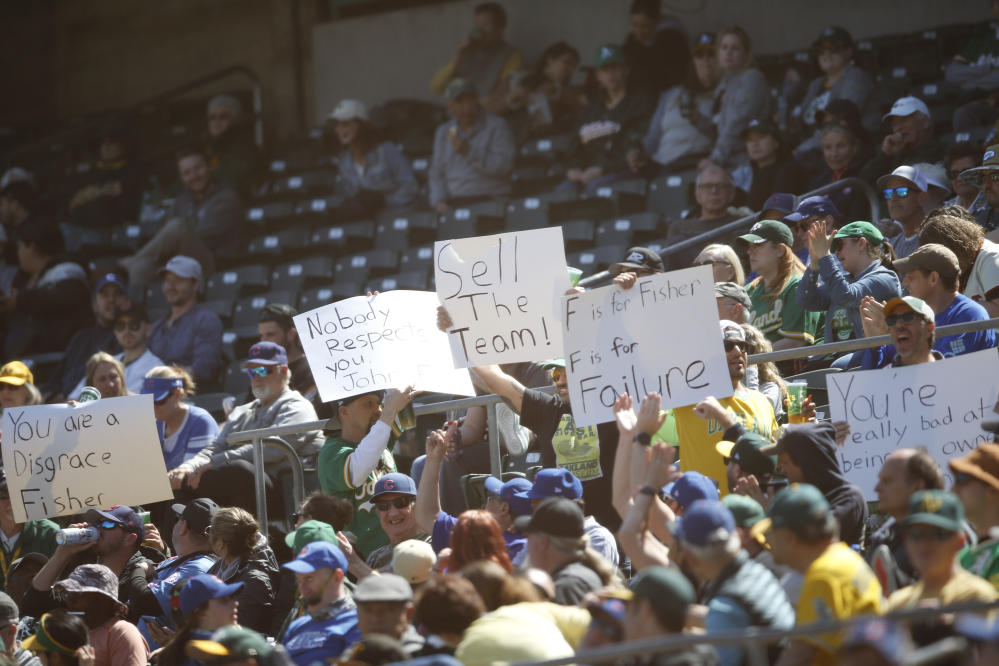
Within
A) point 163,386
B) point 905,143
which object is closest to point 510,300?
point 163,386

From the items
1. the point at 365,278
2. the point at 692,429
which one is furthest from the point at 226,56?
the point at 692,429

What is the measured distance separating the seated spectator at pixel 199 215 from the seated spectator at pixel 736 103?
492 cm

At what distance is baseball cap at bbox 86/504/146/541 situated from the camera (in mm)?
7406

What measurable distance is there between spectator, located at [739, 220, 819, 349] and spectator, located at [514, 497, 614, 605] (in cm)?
282

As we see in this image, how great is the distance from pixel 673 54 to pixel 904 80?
198 centimetres

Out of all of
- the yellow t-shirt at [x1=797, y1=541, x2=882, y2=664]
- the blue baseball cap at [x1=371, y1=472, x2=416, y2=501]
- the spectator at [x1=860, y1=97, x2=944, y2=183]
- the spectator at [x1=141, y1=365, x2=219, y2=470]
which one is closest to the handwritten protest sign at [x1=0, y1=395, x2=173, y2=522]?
the spectator at [x1=141, y1=365, x2=219, y2=470]

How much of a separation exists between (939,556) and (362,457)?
10.3 ft

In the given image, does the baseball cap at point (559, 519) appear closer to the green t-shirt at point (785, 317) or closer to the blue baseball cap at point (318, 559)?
the blue baseball cap at point (318, 559)

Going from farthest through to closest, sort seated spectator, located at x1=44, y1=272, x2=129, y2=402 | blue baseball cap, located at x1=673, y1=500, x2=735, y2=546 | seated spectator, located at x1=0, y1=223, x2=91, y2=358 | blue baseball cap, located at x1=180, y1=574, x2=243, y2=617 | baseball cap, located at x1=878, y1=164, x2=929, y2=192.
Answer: seated spectator, located at x1=0, y1=223, x2=91, y2=358
seated spectator, located at x1=44, y1=272, x2=129, y2=402
baseball cap, located at x1=878, y1=164, x2=929, y2=192
blue baseball cap, located at x1=180, y1=574, x2=243, y2=617
blue baseball cap, located at x1=673, y1=500, x2=735, y2=546

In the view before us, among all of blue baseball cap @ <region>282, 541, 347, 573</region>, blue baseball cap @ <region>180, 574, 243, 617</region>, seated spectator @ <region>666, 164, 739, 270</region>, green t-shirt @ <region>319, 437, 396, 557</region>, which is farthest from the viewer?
seated spectator @ <region>666, 164, 739, 270</region>

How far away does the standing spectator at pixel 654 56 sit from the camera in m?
12.2

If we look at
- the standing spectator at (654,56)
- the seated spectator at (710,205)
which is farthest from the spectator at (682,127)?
the seated spectator at (710,205)

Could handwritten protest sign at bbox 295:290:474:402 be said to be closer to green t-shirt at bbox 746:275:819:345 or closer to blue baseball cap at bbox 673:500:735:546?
green t-shirt at bbox 746:275:819:345

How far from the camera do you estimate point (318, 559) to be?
224 inches
